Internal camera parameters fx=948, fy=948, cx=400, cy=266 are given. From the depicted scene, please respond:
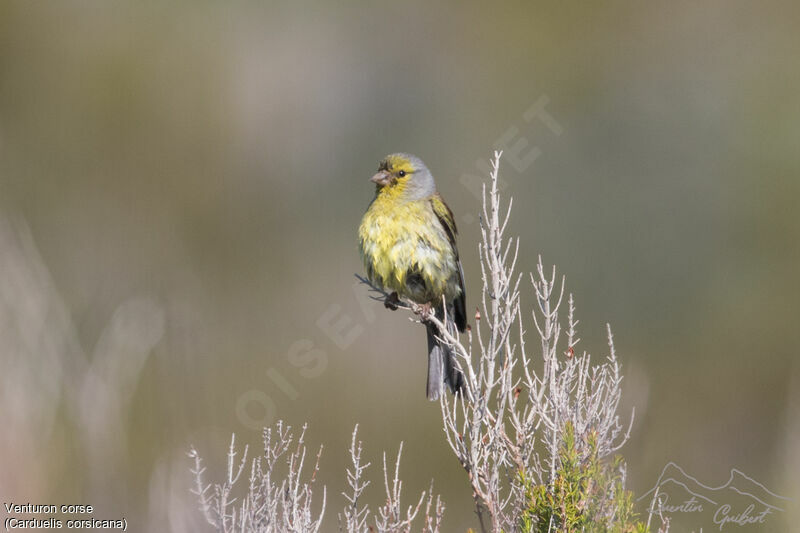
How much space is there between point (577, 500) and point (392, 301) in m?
2.20

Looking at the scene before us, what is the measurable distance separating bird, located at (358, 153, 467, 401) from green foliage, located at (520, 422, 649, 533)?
1.75 metres

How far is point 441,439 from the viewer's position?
14.4 metres

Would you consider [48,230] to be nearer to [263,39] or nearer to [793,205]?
[263,39]

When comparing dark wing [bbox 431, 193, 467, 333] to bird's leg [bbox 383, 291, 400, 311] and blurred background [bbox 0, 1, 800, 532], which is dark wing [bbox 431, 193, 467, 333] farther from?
blurred background [bbox 0, 1, 800, 532]

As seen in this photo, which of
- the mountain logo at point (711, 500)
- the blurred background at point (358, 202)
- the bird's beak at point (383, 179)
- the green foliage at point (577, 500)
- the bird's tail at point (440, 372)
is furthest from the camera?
the blurred background at point (358, 202)

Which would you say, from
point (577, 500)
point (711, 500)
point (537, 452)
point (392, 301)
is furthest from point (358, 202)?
point (577, 500)

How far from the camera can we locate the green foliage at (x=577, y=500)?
374cm

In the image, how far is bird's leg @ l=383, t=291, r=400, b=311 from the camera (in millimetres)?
5668

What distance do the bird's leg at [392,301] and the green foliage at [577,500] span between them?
1.99 metres

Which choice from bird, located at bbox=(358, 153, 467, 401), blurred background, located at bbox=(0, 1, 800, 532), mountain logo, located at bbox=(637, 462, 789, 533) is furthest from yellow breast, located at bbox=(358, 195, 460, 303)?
mountain logo, located at bbox=(637, 462, 789, 533)

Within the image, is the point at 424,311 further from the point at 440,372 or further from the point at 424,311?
the point at 440,372

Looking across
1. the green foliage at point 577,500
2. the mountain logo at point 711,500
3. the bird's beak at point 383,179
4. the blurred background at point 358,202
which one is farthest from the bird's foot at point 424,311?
the mountain logo at point 711,500

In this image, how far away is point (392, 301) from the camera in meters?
5.72

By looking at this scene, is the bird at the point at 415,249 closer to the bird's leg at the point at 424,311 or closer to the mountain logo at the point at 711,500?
the bird's leg at the point at 424,311
